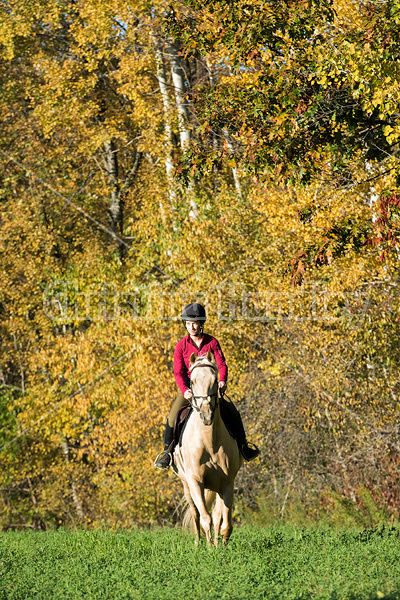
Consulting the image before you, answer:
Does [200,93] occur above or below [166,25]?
below

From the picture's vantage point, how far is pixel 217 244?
18938 millimetres

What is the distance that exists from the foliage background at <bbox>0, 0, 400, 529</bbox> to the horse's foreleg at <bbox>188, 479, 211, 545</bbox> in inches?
162

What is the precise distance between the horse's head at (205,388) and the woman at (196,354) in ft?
1.51

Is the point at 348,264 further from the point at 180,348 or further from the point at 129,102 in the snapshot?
the point at 129,102

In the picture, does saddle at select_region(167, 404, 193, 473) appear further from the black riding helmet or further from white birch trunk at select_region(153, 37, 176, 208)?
white birch trunk at select_region(153, 37, 176, 208)

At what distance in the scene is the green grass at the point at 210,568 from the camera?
6406mm

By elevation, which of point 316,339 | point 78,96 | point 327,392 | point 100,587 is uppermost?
point 78,96

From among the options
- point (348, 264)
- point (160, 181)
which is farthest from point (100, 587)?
point (160, 181)

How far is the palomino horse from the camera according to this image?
845 cm

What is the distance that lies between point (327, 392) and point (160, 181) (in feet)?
32.2

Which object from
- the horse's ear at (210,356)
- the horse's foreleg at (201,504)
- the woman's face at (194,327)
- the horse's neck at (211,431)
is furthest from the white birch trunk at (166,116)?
the horse's foreleg at (201,504)

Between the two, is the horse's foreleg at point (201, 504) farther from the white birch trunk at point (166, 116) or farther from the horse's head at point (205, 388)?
the white birch trunk at point (166, 116)

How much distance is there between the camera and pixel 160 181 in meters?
23.8

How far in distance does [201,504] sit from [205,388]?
1.53m
